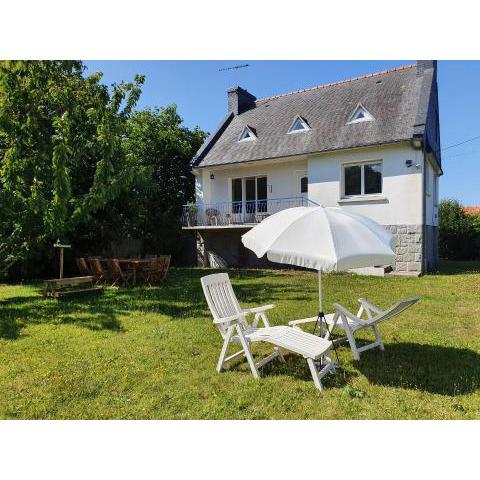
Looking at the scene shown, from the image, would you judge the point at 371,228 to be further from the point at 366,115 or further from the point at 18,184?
the point at 366,115

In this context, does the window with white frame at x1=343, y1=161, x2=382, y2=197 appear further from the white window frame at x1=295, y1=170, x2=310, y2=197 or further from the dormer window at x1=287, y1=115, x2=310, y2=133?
the dormer window at x1=287, y1=115, x2=310, y2=133

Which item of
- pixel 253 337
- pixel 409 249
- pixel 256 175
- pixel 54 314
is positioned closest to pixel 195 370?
pixel 253 337

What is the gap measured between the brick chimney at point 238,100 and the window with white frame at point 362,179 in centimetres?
895

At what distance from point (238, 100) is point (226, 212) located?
726cm

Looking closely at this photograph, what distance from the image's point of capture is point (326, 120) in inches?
687

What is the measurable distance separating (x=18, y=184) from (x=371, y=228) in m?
8.56

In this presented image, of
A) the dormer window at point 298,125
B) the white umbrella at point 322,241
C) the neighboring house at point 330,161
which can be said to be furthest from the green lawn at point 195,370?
the dormer window at point 298,125

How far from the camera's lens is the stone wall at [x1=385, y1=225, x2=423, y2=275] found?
14.3 metres

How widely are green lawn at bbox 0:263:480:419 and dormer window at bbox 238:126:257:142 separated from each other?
1243cm

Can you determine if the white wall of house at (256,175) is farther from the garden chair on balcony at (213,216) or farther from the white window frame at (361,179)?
the white window frame at (361,179)

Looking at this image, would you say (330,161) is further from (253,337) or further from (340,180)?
(253,337)

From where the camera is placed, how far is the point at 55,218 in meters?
8.88
